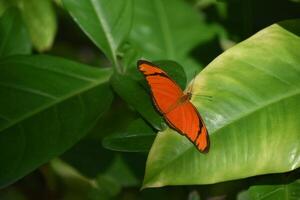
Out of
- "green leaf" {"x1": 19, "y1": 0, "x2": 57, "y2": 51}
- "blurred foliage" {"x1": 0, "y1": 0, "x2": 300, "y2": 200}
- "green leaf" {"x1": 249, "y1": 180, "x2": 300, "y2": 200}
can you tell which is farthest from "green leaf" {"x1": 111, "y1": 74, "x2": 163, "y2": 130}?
"green leaf" {"x1": 19, "y1": 0, "x2": 57, "y2": 51}

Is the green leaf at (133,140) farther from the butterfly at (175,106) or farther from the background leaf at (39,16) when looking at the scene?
the background leaf at (39,16)

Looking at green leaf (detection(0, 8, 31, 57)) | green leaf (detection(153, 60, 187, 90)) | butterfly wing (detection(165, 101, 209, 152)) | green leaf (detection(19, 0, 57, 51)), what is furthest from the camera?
green leaf (detection(19, 0, 57, 51))

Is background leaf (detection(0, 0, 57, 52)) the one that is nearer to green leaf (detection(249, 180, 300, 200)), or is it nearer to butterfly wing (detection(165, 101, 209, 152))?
butterfly wing (detection(165, 101, 209, 152))

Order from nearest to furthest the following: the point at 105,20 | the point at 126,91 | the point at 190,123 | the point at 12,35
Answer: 1. the point at 190,123
2. the point at 126,91
3. the point at 105,20
4. the point at 12,35

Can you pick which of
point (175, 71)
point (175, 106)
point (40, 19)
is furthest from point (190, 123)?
point (40, 19)

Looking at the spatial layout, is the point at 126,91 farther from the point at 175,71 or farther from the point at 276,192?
the point at 276,192
